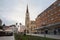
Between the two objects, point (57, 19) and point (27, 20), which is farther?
point (27, 20)

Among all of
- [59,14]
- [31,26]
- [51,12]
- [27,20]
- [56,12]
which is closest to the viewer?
[59,14]

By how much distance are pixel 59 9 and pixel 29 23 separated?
93.0m

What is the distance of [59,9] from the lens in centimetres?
7012

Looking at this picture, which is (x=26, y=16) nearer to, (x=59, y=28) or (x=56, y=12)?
(x=56, y=12)

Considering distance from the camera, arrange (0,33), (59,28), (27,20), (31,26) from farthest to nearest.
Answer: (27,20) < (31,26) < (0,33) < (59,28)

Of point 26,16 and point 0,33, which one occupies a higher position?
point 26,16

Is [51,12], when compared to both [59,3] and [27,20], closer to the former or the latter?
[59,3]

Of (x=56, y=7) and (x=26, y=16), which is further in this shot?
(x=26, y=16)

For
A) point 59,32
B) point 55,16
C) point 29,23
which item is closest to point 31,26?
point 29,23

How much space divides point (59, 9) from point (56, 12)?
403 centimetres

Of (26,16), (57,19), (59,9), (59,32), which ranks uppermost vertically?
(26,16)

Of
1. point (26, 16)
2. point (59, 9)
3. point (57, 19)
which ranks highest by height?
point (26, 16)

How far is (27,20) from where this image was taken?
17125cm

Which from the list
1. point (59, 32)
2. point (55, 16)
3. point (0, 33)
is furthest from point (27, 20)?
point (59, 32)
